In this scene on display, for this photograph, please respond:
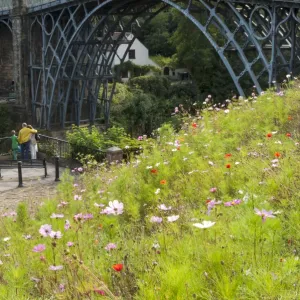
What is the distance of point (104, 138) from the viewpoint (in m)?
18.3

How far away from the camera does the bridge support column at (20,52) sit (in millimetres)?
25250

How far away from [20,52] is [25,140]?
11.2 metres

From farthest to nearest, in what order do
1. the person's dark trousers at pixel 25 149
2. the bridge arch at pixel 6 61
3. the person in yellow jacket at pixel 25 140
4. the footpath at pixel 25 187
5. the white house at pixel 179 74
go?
the white house at pixel 179 74 < the bridge arch at pixel 6 61 < the person's dark trousers at pixel 25 149 < the person in yellow jacket at pixel 25 140 < the footpath at pixel 25 187

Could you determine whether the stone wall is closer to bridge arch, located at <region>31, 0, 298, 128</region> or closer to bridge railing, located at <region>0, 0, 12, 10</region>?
bridge railing, located at <region>0, 0, 12, 10</region>

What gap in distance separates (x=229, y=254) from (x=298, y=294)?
570mm

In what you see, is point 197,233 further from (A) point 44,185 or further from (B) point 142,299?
(A) point 44,185

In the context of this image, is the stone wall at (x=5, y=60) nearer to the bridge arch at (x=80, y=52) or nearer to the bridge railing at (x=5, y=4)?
the bridge railing at (x=5, y=4)

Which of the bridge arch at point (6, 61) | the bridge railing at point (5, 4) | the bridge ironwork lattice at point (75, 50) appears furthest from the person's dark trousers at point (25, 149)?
the bridge arch at point (6, 61)

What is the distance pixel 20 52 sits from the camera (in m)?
25.8

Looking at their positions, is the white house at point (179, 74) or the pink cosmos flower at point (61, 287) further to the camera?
the white house at point (179, 74)

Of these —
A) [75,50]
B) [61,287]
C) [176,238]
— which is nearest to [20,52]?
[75,50]

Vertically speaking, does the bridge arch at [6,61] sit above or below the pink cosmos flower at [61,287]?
above

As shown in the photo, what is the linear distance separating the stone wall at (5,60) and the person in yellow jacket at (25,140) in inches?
639

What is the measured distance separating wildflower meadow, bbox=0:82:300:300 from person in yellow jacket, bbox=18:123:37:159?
10030 mm
